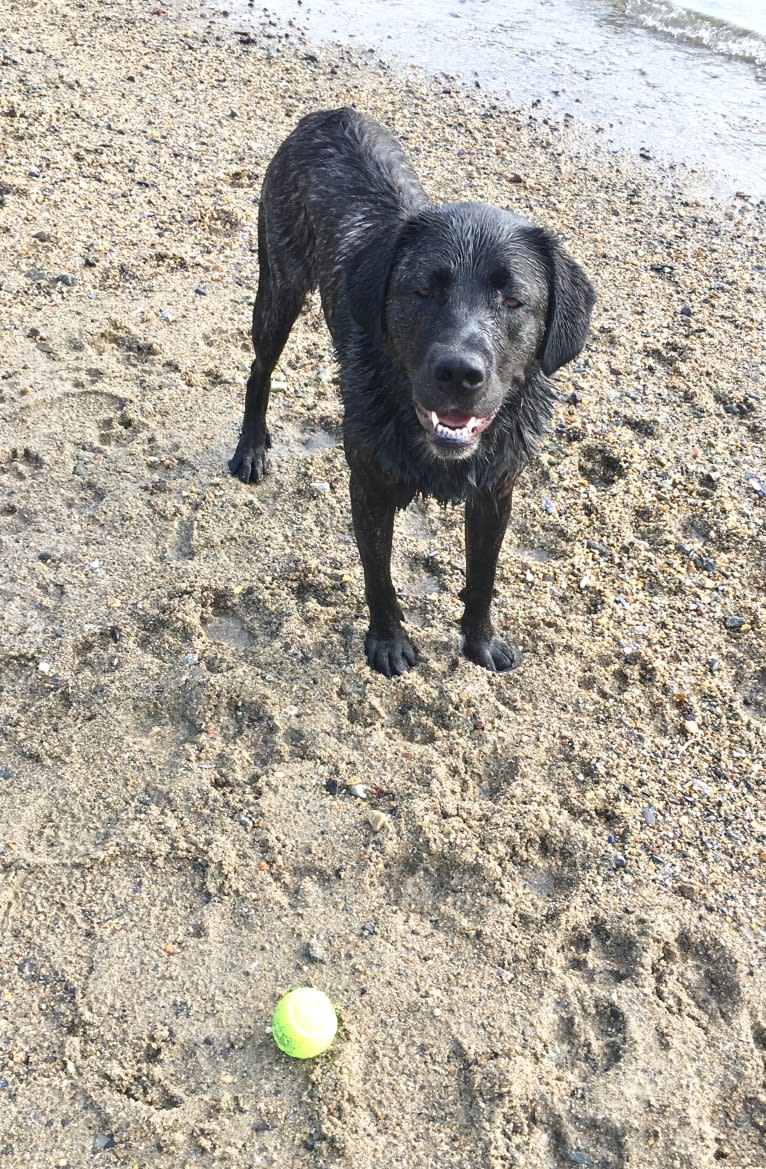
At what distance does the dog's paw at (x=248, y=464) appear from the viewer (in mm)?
4645

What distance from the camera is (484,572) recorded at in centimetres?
370

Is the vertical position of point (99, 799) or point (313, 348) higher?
point (313, 348)

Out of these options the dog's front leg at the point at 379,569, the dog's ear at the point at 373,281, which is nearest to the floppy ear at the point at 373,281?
A: the dog's ear at the point at 373,281

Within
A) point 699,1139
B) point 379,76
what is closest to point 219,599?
point 699,1139

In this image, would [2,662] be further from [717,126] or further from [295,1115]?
[717,126]

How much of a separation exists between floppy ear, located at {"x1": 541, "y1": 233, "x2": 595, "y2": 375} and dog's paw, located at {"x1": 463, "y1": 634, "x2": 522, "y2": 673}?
114 centimetres

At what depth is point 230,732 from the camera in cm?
352

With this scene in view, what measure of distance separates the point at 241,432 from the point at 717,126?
6532 millimetres

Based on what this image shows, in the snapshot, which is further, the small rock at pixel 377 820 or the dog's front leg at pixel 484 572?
the dog's front leg at pixel 484 572

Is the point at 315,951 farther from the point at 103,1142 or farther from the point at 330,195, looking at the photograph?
the point at 330,195

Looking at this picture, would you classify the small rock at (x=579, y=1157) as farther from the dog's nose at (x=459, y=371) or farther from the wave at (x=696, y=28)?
the wave at (x=696, y=28)

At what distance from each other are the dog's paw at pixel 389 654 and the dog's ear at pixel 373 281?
3.87 ft

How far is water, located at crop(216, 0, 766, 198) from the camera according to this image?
28.1 ft

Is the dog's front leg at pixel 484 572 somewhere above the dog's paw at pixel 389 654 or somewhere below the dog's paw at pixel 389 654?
above
